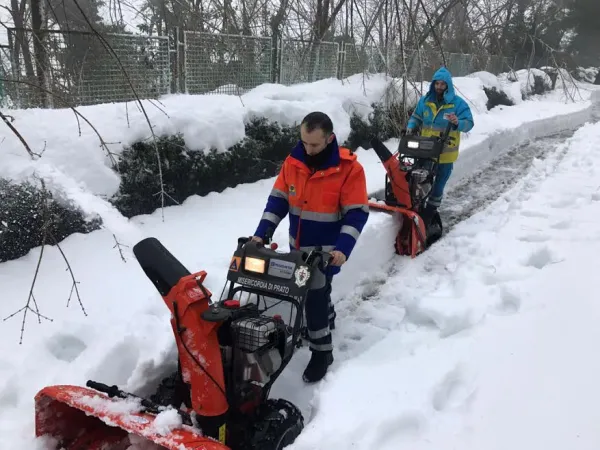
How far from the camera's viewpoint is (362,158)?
9.23 metres

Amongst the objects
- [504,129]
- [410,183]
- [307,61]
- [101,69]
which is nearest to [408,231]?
[410,183]

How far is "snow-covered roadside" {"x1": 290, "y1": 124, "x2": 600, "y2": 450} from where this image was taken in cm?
254

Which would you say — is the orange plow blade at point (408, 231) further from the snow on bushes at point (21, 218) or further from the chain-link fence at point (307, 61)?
the chain-link fence at point (307, 61)

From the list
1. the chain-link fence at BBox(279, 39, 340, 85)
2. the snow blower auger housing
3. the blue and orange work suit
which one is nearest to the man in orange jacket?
the blue and orange work suit

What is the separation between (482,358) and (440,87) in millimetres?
3777

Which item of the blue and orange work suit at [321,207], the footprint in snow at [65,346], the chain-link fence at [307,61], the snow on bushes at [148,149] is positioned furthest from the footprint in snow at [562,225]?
the chain-link fence at [307,61]

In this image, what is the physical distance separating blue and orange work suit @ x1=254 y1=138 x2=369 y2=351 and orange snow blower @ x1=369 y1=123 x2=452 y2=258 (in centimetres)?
218

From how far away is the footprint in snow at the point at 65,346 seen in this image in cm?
325

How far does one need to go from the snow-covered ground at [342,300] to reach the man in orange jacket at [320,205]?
371mm

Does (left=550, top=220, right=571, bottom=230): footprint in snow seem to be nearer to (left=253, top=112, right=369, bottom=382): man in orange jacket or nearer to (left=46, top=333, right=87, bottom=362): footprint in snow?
(left=253, top=112, right=369, bottom=382): man in orange jacket

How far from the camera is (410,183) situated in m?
Answer: 5.69

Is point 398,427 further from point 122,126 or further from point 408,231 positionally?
point 122,126

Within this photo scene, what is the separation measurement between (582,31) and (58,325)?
125 feet

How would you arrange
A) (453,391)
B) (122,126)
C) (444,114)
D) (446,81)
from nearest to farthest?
1. (453,391)
2. (122,126)
3. (446,81)
4. (444,114)
